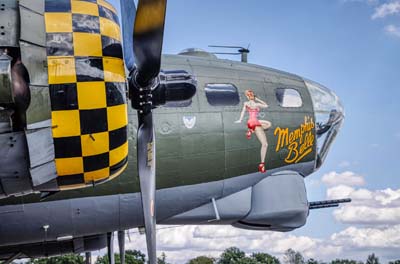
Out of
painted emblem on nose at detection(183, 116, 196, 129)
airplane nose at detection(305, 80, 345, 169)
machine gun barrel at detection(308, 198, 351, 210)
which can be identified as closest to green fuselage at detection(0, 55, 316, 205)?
painted emblem on nose at detection(183, 116, 196, 129)

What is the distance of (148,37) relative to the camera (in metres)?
5.76

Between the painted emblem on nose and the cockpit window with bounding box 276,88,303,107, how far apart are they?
202cm

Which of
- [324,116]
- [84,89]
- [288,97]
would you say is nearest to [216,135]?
[288,97]

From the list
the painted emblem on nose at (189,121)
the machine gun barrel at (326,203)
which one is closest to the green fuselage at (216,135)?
the painted emblem on nose at (189,121)

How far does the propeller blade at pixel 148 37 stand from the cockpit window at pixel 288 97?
543 cm

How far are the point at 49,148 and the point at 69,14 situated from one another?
1.22 m

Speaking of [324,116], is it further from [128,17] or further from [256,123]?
[128,17]

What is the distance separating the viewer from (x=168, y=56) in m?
10.5

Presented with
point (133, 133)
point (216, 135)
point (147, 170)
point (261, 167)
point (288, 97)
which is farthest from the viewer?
point (288, 97)

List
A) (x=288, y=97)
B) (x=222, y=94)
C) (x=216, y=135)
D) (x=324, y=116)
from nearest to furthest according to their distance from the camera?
1. (x=216, y=135)
2. (x=222, y=94)
3. (x=288, y=97)
4. (x=324, y=116)

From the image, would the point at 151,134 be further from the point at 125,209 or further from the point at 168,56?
the point at 168,56

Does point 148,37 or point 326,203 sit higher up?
point 148,37

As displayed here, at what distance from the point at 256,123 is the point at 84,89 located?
5.99 m

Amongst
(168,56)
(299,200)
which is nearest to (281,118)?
(299,200)
